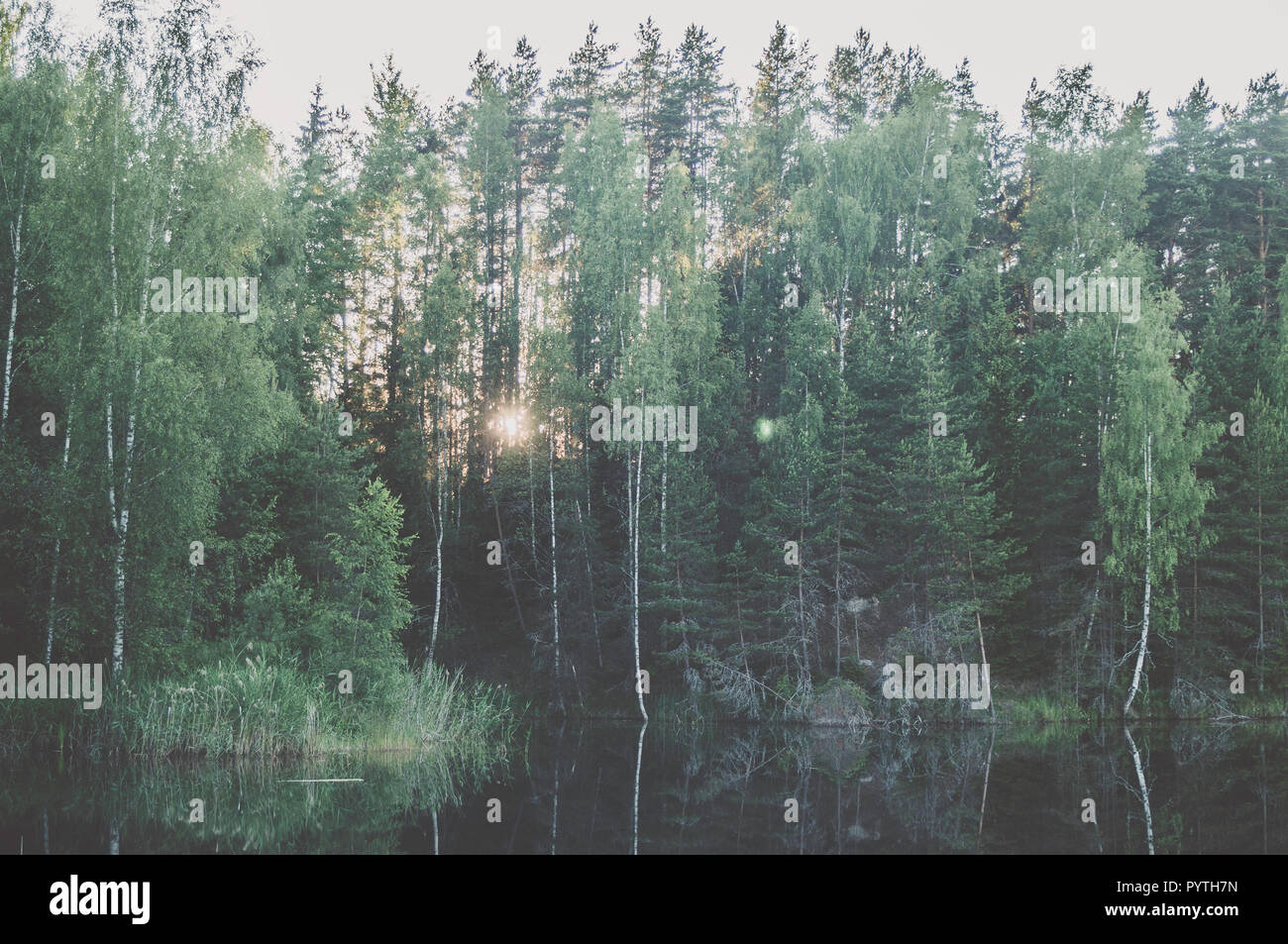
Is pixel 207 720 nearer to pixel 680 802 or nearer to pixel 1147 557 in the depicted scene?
pixel 680 802

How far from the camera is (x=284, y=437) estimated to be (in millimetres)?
25578

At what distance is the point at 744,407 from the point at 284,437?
51.4 ft

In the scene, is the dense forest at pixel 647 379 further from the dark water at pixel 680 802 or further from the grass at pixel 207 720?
the dark water at pixel 680 802

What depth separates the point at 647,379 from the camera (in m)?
30.1

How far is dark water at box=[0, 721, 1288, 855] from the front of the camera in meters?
11.8

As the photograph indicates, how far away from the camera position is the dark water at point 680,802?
463 inches

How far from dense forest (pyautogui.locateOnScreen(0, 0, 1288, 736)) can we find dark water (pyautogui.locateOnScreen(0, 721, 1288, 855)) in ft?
12.8

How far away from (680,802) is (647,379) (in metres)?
16.8

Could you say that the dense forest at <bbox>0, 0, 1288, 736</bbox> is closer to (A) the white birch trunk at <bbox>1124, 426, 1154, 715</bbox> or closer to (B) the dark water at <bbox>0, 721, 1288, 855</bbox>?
(A) the white birch trunk at <bbox>1124, 426, 1154, 715</bbox>

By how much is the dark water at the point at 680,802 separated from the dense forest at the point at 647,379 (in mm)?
3907

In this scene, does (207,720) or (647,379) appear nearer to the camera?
(207,720)

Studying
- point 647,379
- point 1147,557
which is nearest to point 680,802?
point 647,379
